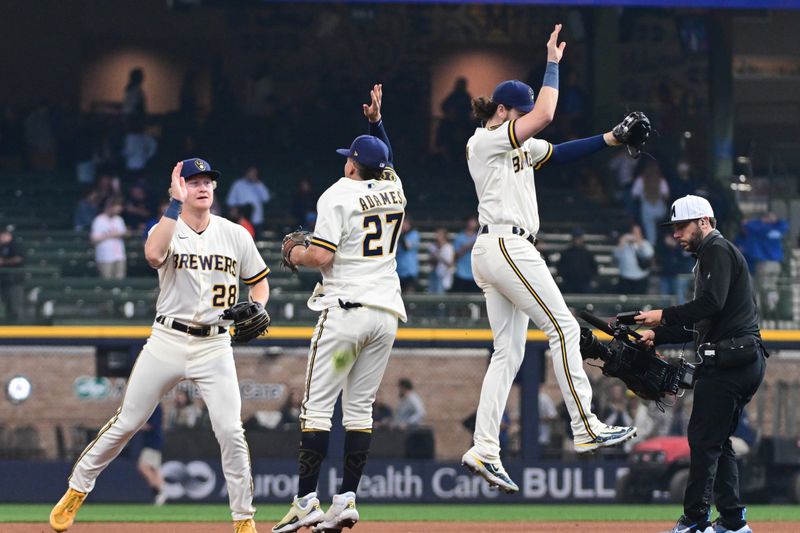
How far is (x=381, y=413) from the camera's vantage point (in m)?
14.3

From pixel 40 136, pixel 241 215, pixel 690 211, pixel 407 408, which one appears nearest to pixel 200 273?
pixel 690 211

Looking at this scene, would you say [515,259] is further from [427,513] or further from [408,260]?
[408,260]

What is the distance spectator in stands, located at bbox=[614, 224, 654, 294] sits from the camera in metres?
16.5

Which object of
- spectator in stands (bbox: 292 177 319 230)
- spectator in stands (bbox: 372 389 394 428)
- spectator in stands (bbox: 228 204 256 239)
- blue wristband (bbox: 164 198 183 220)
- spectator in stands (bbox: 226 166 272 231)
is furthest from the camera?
spectator in stands (bbox: 292 177 319 230)

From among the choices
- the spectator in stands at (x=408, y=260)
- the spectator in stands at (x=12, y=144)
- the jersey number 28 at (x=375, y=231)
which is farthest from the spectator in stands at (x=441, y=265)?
the jersey number 28 at (x=375, y=231)

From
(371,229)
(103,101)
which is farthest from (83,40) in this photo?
(371,229)

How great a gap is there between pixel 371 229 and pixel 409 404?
681 cm

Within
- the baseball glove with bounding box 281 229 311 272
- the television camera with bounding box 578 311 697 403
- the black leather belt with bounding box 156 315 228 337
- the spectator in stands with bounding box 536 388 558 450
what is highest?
the baseball glove with bounding box 281 229 311 272

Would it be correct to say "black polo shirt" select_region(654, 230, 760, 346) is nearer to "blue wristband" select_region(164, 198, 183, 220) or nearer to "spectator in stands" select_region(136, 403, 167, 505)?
"blue wristband" select_region(164, 198, 183, 220)

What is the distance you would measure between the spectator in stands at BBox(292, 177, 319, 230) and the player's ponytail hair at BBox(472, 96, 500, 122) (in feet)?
31.6

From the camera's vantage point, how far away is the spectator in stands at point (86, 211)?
58.6 ft

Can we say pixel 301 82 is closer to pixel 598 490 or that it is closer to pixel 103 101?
pixel 103 101

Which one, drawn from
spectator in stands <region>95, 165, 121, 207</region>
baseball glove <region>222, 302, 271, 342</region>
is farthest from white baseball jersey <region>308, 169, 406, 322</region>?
spectator in stands <region>95, 165, 121, 207</region>

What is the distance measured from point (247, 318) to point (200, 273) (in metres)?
0.36
